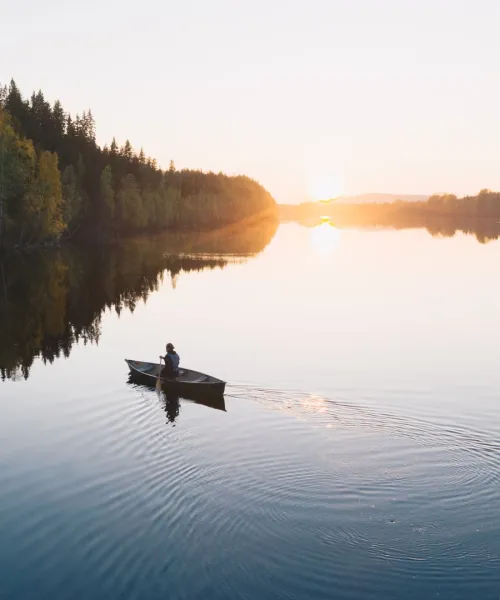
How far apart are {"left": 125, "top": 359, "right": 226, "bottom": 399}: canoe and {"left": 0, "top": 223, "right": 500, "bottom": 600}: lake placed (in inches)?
28.4

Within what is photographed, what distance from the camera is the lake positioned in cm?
1608

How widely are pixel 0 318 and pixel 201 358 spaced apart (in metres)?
20.4

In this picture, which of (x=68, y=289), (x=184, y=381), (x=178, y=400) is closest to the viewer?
(x=178, y=400)

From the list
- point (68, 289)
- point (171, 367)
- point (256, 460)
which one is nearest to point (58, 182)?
point (68, 289)

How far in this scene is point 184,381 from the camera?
A: 1241 inches

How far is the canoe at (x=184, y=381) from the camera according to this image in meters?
30.5

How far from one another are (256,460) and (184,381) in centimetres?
928

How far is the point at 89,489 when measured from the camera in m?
20.9

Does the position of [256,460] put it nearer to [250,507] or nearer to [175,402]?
[250,507]

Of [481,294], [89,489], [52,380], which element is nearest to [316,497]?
[89,489]

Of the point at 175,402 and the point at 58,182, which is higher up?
the point at 58,182

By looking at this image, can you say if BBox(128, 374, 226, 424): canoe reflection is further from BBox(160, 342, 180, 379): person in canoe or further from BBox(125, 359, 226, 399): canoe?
BBox(160, 342, 180, 379): person in canoe

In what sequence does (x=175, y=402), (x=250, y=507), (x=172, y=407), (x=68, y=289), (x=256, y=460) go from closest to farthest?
1. (x=250, y=507)
2. (x=256, y=460)
3. (x=172, y=407)
4. (x=175, y=402)
5. (x=68, y=289)

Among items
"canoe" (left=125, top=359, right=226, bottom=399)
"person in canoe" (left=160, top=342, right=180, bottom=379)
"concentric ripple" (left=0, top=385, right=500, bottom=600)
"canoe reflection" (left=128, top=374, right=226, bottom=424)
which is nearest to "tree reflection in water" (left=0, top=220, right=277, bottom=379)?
"canoe" (left=125, top=359, right=226, bottom=399)
